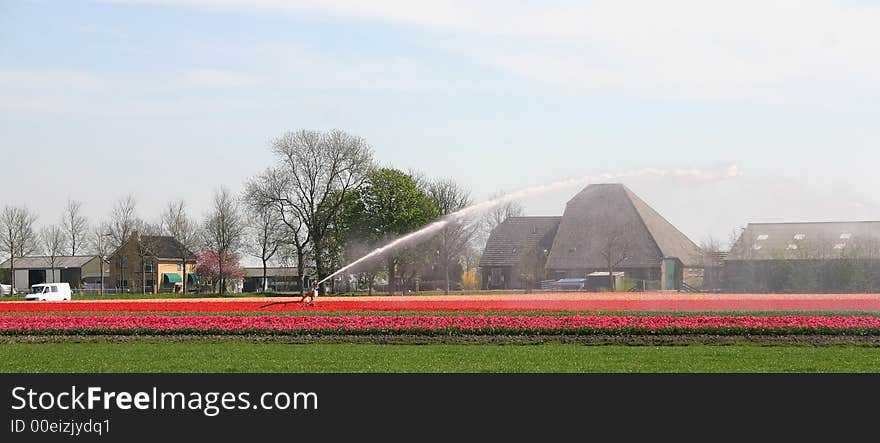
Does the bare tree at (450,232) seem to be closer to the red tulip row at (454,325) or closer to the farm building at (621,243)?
the farm building at (621,243)

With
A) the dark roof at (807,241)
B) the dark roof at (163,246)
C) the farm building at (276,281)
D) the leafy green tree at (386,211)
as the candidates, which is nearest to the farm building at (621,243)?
the dark roof at (807,241)

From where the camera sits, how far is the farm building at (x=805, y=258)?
2813 inches

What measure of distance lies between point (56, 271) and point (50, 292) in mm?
63086

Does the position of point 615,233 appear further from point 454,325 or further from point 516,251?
point 454,325

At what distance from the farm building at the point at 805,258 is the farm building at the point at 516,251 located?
23.7 meters

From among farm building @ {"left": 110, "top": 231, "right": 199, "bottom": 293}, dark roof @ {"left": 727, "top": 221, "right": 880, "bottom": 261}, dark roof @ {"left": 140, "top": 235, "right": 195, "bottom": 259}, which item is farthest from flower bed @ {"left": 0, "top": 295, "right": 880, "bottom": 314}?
farm building @ {"left": 110, "top": 231, "right": 199, "bottom": 293}

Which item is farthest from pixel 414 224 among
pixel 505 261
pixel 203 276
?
pixel 203 276

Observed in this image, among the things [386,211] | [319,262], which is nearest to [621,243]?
[386,211]

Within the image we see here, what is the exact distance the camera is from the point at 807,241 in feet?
260

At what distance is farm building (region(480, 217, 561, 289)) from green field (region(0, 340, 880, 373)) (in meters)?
71.8
